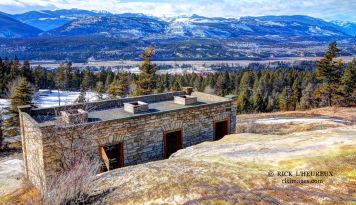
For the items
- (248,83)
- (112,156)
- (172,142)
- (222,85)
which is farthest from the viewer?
(248,83)

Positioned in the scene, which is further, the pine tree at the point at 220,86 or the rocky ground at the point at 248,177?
the pine tree at the point at 220,86

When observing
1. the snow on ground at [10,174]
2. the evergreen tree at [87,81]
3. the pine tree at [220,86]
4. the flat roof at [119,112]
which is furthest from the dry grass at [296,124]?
the evergreen tree at [87,81]

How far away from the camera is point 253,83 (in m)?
120

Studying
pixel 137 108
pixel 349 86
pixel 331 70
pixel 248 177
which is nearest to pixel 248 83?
pixel 349 86

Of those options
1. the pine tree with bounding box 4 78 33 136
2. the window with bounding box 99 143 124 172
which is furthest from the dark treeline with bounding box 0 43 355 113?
the window with bounding box 99 143 124 172

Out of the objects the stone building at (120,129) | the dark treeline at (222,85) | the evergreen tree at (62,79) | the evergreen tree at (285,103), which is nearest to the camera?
the stone building at (120,129)

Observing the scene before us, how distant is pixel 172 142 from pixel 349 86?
1850 inches

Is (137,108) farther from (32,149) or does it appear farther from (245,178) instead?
(245,178)

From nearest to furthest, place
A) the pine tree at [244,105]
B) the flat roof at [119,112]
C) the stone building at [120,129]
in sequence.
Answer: the stone building at [120,129], the flat roof at [119,112], the pine tree at [244,105]

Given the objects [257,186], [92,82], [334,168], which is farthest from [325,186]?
[92,82]

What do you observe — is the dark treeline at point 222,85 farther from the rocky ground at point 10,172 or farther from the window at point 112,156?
the window at point 112,156

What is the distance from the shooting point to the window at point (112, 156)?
18.9 meters

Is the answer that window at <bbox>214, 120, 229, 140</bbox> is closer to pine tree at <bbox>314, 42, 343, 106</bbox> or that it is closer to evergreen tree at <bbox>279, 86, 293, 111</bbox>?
pine tree at <bbox>314, 42, 343, 106</bbox>

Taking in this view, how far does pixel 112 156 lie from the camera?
20.1 metres
